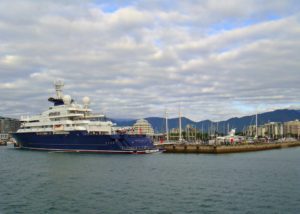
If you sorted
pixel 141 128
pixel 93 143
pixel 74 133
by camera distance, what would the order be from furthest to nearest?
pixel 141 128, pixel 74 133, pixel 93 143

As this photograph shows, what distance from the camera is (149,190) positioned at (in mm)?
29781

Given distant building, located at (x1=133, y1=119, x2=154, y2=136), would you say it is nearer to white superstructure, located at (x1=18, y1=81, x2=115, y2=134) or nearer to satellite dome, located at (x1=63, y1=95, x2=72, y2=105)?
white superstructure, located at (x1=18, y1=81, x2=115, y2=134)

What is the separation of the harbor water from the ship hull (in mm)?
22835

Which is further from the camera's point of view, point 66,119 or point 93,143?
point 66,119

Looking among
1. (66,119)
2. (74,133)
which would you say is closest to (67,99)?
(66,119)

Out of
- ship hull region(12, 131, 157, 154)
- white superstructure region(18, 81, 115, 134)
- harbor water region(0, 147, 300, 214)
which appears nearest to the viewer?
harbor water region(0, 147, 300, 214)

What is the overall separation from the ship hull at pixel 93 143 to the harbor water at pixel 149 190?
899 inches

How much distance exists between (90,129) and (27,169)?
2854cm

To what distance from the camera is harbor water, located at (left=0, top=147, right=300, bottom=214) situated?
2409 cm

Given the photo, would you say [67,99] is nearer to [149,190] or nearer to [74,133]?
[74,133]

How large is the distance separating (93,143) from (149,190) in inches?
1563

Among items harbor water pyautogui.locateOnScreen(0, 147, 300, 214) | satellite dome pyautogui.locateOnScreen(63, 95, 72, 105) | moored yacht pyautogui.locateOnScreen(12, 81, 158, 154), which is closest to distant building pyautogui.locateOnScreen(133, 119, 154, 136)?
moored yacht pyautogui.locateOnScreen(12, 81, 158, 154)

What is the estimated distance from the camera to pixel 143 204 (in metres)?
24.9

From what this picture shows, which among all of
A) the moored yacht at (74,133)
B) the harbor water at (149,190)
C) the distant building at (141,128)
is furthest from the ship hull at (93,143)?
the harbor water at (149,190)
